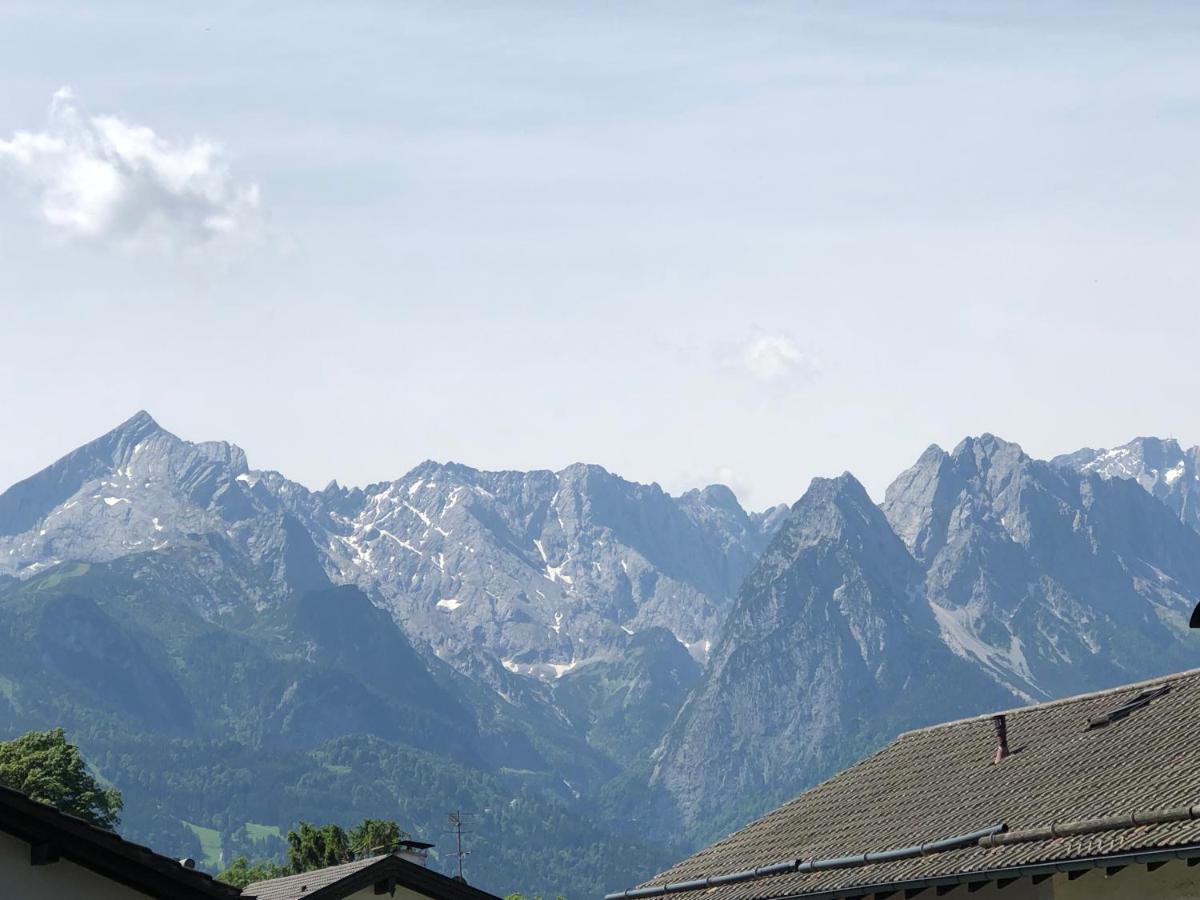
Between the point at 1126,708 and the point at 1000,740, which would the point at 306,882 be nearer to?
the point at 1000,740

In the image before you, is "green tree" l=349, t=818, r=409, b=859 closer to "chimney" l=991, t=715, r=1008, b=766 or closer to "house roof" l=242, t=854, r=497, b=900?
"house roof" l=242, t=854, r=497, b=900

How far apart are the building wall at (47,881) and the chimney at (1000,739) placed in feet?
48.0

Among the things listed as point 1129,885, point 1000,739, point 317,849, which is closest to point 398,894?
point 1000,739

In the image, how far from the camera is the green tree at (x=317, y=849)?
165 metres

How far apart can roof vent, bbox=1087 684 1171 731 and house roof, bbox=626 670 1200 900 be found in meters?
0.03

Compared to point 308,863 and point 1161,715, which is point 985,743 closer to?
point 1161,715

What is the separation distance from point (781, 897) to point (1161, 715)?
669 cm

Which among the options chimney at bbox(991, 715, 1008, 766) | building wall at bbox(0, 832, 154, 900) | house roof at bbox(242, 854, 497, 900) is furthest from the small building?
building wall at bbox(0, 832, 154, 900)

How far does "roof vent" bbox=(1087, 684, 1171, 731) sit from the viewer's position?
108 feet

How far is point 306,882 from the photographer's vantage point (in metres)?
48.3

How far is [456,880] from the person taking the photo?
45.0m

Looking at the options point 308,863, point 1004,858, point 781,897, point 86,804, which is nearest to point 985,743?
point 781,897

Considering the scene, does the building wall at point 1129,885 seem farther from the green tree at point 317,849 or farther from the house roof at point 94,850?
the green tree at point 317,849

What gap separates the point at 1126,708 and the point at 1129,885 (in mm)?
7825
